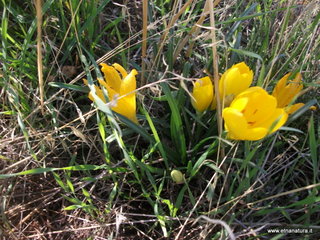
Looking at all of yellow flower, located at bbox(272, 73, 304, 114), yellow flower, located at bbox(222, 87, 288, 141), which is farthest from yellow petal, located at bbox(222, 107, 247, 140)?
yellow flower, located at bbox(272, 73, 304, 114)

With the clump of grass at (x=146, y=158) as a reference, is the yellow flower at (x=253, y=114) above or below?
above

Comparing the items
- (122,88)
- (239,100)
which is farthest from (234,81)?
(122,88)

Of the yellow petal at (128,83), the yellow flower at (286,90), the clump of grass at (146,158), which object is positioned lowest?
the clump of grass at (146,158)

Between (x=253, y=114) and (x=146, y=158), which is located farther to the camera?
(x=146, y=158)

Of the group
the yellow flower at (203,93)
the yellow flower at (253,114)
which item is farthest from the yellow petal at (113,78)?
the yellow flower at (253,114)

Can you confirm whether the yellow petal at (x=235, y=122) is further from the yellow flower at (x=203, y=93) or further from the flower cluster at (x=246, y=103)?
the yellow flower at (x=203, y=93)

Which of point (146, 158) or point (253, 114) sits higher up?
point (253, 114)

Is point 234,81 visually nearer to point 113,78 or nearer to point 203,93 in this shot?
point 203,93

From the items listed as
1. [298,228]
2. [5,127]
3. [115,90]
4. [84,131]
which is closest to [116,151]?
[84,131]
